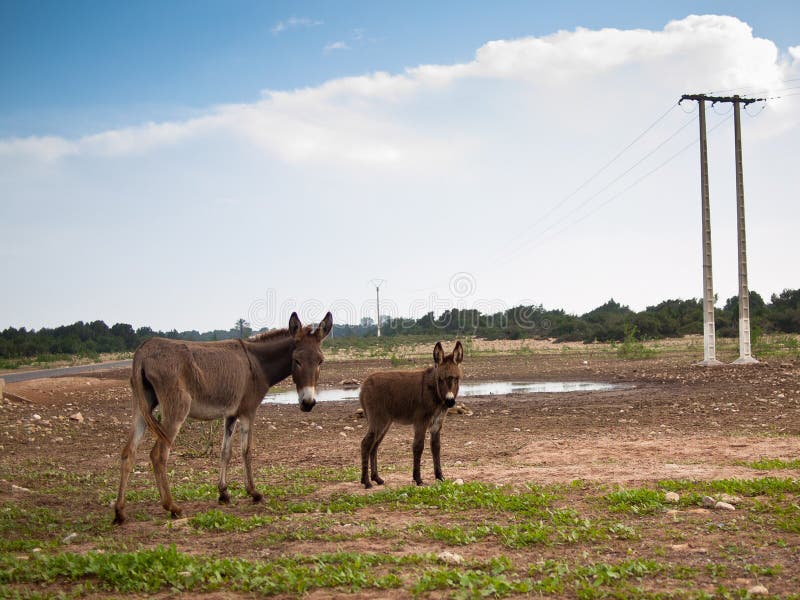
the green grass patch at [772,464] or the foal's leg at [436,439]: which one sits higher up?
the foal's leg at [436,439]

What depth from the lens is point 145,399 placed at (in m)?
8.38

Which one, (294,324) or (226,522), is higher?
(294,324)

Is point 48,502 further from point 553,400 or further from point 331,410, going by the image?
point 553,400

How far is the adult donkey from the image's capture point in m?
8.30

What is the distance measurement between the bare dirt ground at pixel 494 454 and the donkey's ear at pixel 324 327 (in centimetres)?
221

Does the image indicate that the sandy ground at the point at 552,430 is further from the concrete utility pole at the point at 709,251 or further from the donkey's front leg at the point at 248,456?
the concrete utility pole at the point at 709,251

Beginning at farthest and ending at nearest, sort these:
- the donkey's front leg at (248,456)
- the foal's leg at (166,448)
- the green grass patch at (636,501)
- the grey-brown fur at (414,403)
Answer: the grey-brown fur at (414,403)
the donkey's front leg at (248,456)
the foal's leg at (166,448)
the green grass patch at (636,501)

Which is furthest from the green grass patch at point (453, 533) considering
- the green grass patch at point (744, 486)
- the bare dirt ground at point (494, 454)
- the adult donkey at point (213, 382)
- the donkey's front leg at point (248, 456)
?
the green grass patch at point (744, 486)

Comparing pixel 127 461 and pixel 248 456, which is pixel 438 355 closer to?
pixel 248 456

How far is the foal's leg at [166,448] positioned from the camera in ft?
27.0

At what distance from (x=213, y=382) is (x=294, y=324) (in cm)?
134

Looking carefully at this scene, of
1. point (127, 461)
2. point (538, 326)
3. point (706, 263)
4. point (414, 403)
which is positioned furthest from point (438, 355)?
point (538, 326)

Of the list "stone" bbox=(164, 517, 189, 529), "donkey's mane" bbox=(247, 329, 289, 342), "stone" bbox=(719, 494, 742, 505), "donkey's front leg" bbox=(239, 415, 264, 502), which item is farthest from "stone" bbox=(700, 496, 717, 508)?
"stone" bbox=(164, 517, 189, 529)

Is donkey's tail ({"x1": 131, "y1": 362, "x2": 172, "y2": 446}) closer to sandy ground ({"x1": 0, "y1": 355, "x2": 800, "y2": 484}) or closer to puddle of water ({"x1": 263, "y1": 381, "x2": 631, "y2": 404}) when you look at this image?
sandy ground ({"x1": 0, "y1": 355, "x2": 800, "y2": 484})
